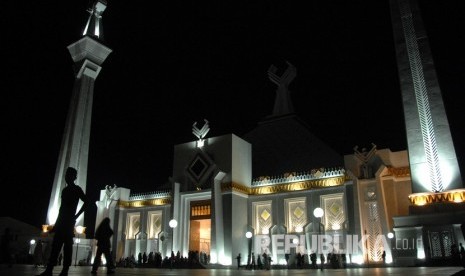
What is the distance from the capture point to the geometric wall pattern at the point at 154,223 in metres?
30.0

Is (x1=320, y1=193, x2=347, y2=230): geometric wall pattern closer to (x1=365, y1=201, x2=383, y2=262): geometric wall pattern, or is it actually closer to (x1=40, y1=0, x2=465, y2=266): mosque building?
(x1=40, y1=0, x2=465, y2=266): mosque building

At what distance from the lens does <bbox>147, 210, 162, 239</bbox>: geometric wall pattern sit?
30.0m

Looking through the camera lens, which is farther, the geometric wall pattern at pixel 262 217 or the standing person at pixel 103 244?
the geometric wall pattern at pixel 262 217

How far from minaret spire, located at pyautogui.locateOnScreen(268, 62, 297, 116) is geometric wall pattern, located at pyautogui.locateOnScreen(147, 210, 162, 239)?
14.3 m

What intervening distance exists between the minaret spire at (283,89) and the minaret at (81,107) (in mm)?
15384

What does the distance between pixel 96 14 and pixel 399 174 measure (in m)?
30.2

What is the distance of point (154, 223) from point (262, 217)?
8.87 m

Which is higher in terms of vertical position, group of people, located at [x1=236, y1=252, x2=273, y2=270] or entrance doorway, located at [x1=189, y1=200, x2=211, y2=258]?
entrance doorway, located at [x1=189, y1=200, x2=211, y2=258]

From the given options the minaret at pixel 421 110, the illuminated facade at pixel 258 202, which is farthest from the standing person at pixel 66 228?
the illuminated facade at pixel 258 202

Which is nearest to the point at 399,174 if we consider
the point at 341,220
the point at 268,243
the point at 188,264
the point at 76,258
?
the point at 341,220

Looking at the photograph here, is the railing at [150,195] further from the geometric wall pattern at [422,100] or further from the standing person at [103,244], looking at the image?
the standing person at [103,244]

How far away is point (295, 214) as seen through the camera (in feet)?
84.1

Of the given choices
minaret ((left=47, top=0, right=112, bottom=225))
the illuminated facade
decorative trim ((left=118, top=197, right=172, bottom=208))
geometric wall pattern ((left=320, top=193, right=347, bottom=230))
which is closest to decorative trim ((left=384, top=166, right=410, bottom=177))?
the illuminated facade

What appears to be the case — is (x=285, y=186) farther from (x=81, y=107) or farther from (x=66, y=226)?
(x=66, y=226)
